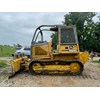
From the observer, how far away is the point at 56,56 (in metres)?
14.4

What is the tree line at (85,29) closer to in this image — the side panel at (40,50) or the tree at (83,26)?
the tree at (83,26)

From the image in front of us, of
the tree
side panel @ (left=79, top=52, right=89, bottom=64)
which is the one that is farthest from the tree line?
side panel @ (left=79, top=52, right=89, bottom=64)

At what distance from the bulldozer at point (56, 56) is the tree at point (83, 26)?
3896 centimetres

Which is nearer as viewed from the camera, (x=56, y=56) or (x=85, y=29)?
(x=56, y=56)

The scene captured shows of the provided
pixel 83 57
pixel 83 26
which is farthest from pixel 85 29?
pixel 83 57

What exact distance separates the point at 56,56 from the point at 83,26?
4131 cm

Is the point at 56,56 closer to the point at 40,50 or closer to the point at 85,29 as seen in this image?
the point at 40,50

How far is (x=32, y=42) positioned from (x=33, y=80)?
3005 millimetres

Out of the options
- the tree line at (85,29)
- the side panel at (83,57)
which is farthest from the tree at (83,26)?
the side panel at (83,57)

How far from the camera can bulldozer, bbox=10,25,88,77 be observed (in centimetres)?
1389

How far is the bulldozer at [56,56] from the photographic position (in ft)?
45.6

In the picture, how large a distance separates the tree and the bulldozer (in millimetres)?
38962

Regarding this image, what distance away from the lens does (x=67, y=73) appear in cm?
1417

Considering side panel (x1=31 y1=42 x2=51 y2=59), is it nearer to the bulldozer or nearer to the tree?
the bulldozer
